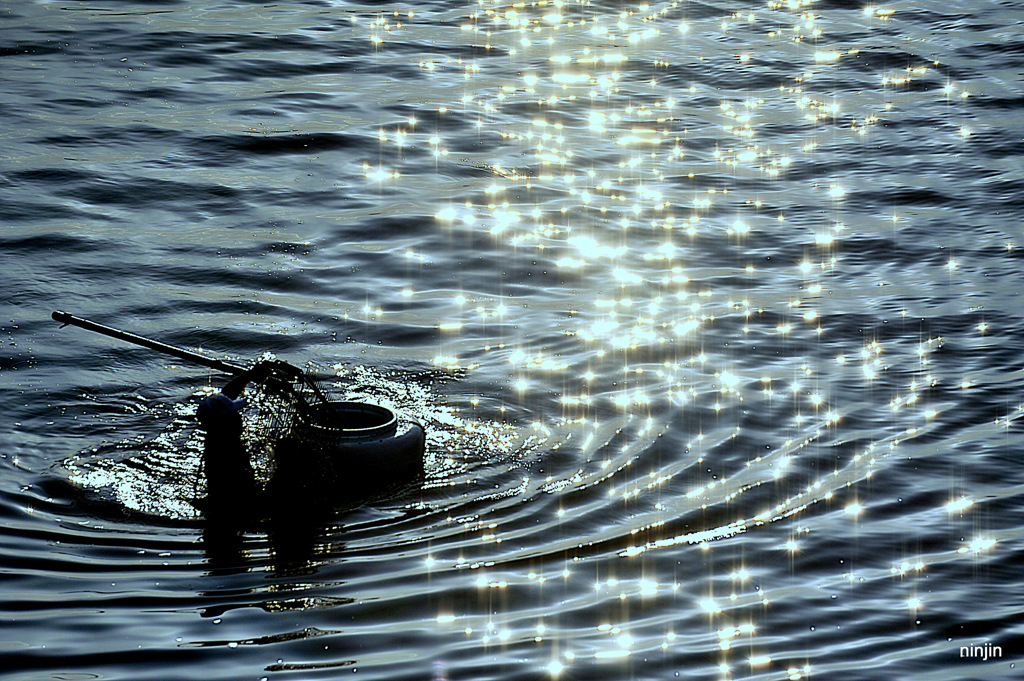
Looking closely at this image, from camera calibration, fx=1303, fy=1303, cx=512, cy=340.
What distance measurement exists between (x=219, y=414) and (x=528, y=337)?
9.76 ft

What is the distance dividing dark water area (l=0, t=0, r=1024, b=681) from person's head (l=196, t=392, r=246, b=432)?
453mm

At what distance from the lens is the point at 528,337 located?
8805 mm

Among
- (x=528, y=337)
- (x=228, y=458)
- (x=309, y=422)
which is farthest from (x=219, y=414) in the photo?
(x=528, y=337)

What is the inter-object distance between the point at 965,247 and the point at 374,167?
5219 mm

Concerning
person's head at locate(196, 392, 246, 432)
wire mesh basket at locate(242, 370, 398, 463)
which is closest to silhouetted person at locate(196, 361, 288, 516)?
person's head at locate(196, 392, 246, 432)

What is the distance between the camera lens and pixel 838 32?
1717 centimetres

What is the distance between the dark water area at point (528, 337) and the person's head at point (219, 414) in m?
0.45

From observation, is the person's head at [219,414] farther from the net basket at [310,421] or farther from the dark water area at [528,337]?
the dark water area at [528,337]

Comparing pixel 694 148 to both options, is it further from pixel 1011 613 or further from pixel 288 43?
pixel 1011 613

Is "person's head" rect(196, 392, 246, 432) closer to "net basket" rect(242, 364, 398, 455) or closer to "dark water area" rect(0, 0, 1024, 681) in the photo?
"net basket" rect(242, 364, 398, 455)

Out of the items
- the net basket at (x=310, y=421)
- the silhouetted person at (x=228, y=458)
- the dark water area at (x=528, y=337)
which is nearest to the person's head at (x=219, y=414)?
the silhouetted person at (x=228, y=458)

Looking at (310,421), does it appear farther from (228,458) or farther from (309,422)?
(228,458)

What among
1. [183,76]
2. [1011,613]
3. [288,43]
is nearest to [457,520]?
[1011,613]

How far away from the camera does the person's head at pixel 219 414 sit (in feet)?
20.6
